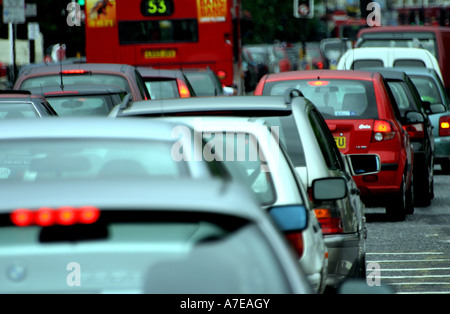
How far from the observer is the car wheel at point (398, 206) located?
14.0m

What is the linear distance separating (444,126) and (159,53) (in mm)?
11254

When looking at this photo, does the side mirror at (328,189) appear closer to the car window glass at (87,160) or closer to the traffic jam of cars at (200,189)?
the traffic jam of cars at (200,189)

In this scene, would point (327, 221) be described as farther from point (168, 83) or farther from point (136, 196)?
point (168, 83)

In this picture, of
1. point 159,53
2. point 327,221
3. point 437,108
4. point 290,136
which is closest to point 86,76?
point 437,108

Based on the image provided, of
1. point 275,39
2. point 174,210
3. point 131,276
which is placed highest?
point 174,210

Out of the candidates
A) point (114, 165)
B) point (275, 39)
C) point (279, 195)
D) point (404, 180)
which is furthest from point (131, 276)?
point (275, 39)

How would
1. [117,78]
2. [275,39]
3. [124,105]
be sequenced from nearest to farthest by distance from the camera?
[124,105]
[117,78]
[275,39]

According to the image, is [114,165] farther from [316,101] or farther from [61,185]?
[316,101]

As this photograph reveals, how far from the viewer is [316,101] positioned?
13320 mm

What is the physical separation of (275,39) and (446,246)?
75.6 m

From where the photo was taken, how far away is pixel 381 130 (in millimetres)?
13445

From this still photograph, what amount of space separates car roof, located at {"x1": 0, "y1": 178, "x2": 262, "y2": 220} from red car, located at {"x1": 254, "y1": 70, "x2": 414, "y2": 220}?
9469 millimetres

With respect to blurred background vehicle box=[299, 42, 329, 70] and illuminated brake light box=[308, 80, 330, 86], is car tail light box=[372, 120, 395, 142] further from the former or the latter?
blurred background vehicle box=[299, 42, 329, 70]

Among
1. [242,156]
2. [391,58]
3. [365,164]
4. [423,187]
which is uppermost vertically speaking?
[242,156]
